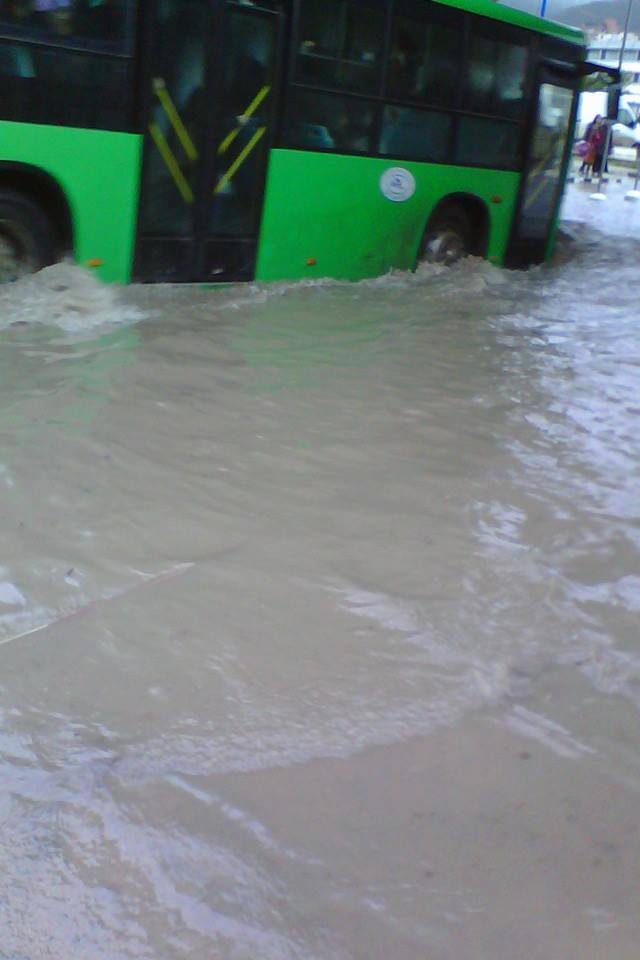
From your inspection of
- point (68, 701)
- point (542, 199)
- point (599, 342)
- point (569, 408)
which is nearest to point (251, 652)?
point (68, 701)

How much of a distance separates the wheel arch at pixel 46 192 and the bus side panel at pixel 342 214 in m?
1.74

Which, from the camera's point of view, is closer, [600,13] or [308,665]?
[308,665]

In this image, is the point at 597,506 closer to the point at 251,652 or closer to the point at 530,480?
the point at 530,480

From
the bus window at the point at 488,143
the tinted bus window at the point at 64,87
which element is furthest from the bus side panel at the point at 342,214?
the tinted bus window at the point at 64,87

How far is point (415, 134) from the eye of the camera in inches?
363

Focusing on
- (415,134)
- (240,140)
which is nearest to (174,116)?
(240,140)

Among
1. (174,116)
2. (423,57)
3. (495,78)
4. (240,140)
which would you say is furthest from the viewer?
(495,78)

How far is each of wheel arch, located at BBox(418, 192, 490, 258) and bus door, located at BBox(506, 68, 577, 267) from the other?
21.9 inches

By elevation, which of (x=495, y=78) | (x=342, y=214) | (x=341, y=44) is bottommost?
(x=342, y=214)

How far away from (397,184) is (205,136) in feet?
7.59

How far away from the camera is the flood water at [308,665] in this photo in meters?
2.21

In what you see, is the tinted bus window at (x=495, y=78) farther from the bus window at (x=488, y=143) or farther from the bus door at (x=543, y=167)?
the bus door at (x=543, y=167)

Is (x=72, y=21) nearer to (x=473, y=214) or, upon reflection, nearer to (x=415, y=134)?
(x=415, y=134)

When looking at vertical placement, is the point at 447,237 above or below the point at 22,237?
above
